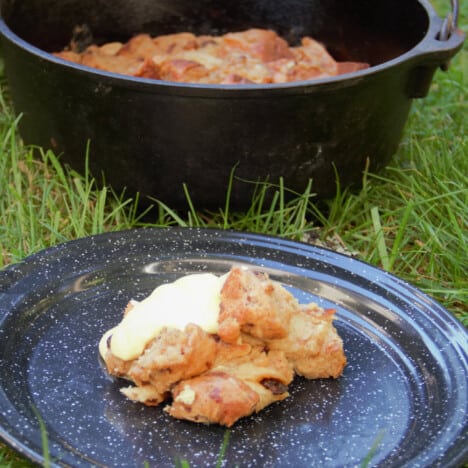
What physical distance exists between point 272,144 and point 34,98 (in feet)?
2.48

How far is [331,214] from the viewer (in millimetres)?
2750

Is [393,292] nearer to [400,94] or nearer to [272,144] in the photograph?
[272,144]

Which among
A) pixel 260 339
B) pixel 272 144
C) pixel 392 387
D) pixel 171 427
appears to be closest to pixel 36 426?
pixel 171 427

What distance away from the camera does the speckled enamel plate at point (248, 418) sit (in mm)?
1562

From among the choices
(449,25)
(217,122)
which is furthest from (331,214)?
(449,25)

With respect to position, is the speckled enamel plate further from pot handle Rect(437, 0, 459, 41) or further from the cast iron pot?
pot handle Rect(437, 0, 459, 41)

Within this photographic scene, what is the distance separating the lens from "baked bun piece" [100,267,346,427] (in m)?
1.61

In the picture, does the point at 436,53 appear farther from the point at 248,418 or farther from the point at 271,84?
the point at 248,418

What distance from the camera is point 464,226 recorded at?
267cm

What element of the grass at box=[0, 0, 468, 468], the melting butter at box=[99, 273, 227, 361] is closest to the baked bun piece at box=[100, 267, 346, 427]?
the melting butter at box=[99, 273, 227, 361]

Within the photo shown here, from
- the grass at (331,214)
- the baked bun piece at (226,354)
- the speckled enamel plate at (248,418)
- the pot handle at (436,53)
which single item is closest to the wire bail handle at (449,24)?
the pot handle at (436,53)

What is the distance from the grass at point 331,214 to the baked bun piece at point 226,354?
2.27 feet

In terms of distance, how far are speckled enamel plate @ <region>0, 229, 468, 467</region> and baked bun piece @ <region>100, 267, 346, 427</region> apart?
0.04 metres

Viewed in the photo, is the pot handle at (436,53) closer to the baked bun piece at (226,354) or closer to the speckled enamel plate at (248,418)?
the speckled enamel plate at (248,418)
